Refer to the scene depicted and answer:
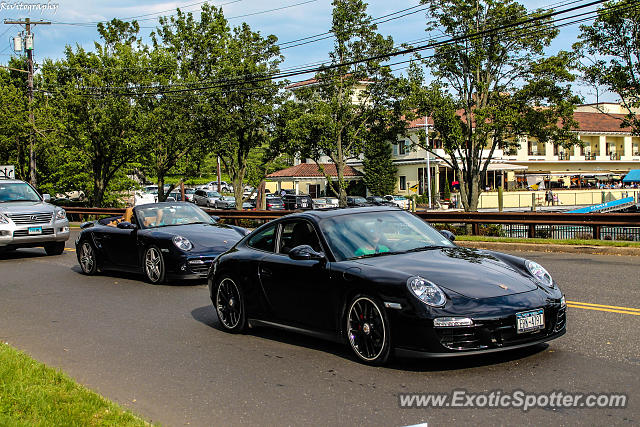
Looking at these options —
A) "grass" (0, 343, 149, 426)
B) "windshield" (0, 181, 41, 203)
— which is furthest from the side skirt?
"windshield" (0, 181, 41, 203)

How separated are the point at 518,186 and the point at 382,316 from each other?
73.3m

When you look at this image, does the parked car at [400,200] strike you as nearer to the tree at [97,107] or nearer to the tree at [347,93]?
the tree at [347,93]

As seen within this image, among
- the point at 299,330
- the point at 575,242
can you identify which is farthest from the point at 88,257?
the point at 575,242

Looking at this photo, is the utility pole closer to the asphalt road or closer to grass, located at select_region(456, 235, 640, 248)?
grass, located at select_region(456, 235, 640, 248)

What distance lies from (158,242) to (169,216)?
1091 millimetres

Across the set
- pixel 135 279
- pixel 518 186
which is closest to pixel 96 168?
pixel 135 279

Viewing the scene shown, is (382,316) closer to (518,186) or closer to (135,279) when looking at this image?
(135,279)

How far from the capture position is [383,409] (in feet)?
16.5

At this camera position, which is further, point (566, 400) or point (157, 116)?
point (157, 116)

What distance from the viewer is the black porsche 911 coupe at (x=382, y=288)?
18.7ft

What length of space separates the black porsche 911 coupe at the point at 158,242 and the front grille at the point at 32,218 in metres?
4.01

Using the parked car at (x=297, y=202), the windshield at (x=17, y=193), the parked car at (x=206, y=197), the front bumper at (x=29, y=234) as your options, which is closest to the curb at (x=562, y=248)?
the front bumper at (x=29, y=234)

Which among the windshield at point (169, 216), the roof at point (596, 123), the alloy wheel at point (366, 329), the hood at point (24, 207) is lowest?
the alloy wheel at point (366, 329)

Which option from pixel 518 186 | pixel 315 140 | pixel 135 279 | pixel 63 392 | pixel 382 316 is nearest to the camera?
pixel 63 392
